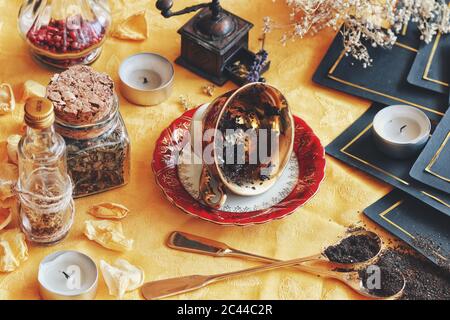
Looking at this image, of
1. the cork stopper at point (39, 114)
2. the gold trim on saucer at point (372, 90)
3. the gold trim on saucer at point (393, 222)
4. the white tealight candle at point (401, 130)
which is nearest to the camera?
the cork stopper at point (39, 114)

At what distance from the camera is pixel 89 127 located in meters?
1.34

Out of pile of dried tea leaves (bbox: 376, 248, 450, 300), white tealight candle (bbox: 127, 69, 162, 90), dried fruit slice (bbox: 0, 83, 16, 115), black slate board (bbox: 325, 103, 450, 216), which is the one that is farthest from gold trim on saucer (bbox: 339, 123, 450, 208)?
dried fruit slice (bbox: 0, 83, 16, 115)

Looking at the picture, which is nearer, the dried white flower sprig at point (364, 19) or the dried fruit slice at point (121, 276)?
the dried fruit slice at point (121, 276)

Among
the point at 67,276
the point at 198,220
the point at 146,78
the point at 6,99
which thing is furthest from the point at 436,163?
the point at 6,99

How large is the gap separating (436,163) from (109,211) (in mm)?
596

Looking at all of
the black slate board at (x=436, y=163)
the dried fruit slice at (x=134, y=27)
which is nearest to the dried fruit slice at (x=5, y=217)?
the dried fruit slice at (x=134, y=27)

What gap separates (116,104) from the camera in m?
1.37

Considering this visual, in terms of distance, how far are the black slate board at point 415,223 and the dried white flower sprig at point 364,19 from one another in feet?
1.02

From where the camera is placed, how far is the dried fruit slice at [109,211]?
56.1 inches

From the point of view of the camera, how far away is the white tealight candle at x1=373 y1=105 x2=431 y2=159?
4.98 ft

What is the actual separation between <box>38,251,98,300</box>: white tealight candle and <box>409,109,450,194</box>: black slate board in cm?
60

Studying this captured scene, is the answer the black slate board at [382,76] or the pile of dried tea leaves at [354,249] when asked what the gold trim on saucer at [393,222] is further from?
the black slate board at [382,76]

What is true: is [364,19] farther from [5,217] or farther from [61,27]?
[5,217]
